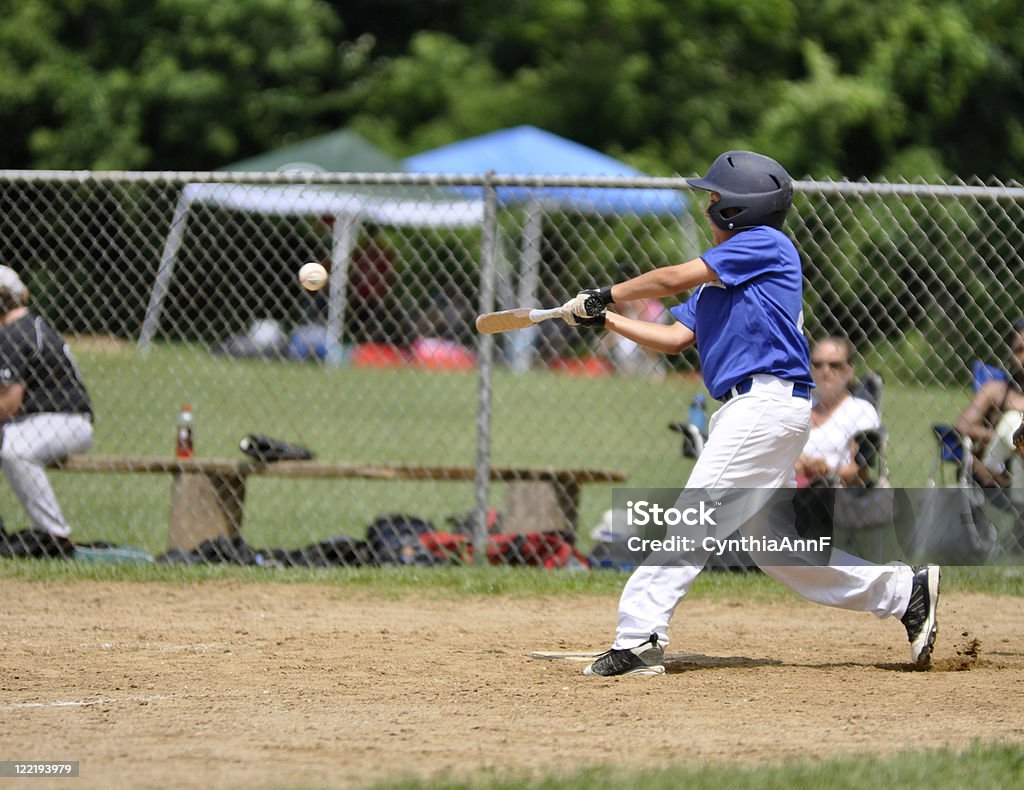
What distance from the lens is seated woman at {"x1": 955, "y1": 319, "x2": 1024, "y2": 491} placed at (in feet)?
25.1

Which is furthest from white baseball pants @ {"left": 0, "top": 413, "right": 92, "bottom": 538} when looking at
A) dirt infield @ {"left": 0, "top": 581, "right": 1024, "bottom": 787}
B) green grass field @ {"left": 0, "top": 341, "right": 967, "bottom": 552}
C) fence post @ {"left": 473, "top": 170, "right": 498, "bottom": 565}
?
fence post @ {"left": 473, "top": 170, "right": 498, "bottom": 565}

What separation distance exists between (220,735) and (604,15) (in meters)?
23.1

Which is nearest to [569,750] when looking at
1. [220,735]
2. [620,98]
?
[220,735]

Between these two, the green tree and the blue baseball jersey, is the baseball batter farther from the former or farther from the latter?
the green tree

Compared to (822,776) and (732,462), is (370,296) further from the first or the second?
(822,776)

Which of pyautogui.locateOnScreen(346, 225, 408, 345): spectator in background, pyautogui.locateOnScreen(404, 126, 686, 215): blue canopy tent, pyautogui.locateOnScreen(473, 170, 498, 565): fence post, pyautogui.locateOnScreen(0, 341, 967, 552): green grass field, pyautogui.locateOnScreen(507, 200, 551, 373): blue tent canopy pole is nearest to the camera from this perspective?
pyautogui.locateOnScreen(473, 170, 498, 565): fence post

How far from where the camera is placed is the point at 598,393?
15969 millimetres

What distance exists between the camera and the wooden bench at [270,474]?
8.05 metres

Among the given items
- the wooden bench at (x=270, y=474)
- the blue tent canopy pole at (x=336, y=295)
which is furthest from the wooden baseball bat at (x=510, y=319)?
the blue tent canopy pole at (x=336, y=295)

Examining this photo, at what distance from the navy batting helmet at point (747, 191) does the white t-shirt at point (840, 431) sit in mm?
2530

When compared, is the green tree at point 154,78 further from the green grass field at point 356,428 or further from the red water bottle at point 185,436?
the red water bottle at point 185,436

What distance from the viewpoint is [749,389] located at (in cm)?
529

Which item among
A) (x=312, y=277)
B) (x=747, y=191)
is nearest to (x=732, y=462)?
(x=747, y=191)

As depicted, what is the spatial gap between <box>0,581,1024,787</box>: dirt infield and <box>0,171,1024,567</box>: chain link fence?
40.7 inches
